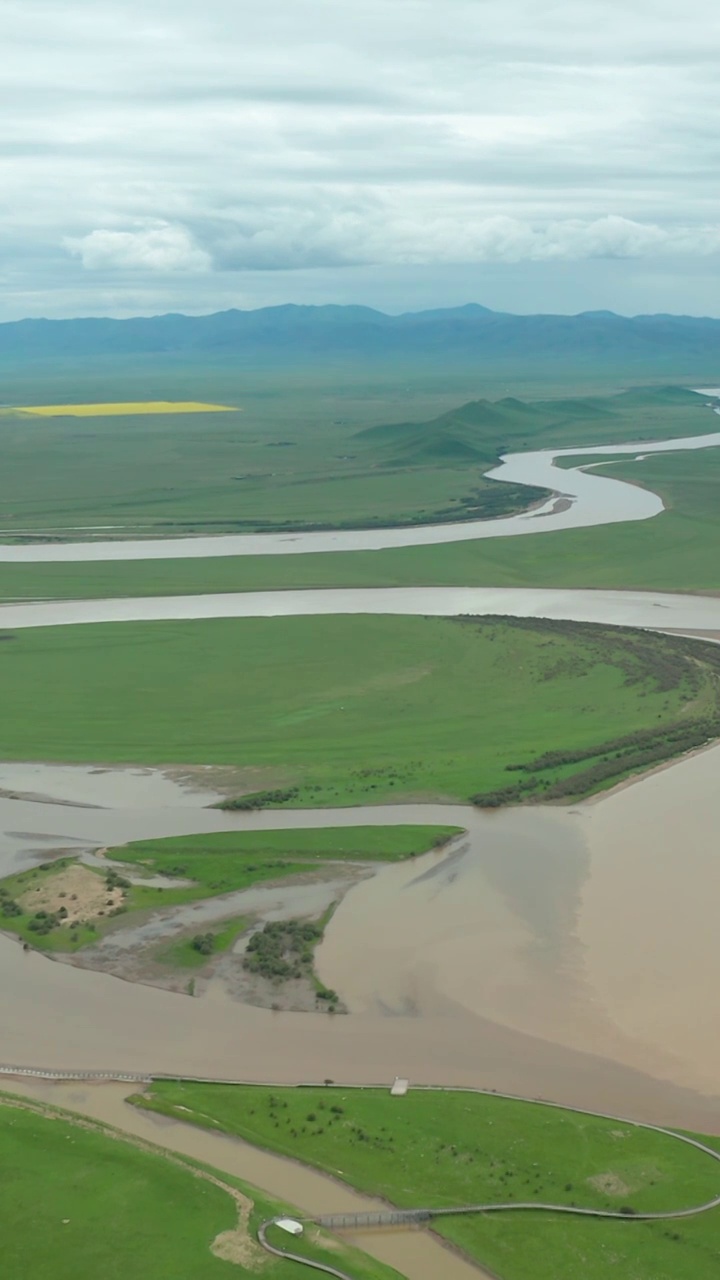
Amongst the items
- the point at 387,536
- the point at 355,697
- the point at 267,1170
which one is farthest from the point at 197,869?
the point at 387,536

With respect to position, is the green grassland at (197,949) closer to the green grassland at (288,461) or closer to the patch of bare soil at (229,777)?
the patch of bare soil at (229,777)

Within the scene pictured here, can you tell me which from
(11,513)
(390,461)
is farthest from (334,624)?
(390,461)

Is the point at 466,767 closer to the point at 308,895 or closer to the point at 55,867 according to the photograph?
the point at 308,895

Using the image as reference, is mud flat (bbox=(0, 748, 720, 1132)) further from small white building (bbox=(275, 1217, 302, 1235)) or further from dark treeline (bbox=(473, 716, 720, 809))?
small white building (bbox=(275, 1217, 302, 1235))

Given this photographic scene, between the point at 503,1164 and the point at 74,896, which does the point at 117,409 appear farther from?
the point at 503,1164

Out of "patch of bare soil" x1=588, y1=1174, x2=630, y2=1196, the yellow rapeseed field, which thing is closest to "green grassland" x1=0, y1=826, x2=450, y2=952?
"patch of bare soil" x1=588, y1=1174, x2=630, y2=1196

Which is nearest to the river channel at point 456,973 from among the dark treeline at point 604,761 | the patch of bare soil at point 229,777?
the patch of bare soil at point 229,777

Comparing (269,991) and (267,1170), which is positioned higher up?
(269,991)
